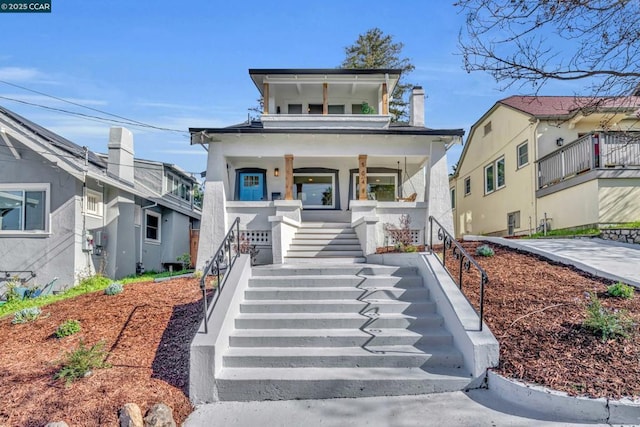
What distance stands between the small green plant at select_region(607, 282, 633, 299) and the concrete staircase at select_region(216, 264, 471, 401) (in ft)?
7.85

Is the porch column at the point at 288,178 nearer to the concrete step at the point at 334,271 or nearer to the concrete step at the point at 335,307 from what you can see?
the concrete step at the point at 334,271

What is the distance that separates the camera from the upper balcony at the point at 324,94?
12.9m

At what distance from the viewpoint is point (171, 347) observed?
4.77 meters

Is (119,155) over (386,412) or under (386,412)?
over

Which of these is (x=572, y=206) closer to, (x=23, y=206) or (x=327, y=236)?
(x=327, y=236)

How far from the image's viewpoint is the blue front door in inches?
534

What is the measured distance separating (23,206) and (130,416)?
10.2 m

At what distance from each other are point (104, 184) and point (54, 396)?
9783mm

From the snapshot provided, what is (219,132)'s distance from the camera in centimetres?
1073

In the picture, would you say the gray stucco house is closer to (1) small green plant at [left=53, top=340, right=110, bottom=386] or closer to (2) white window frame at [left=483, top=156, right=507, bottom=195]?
(1) small green plant at [left=53, top=340, right=110, bottom=386]

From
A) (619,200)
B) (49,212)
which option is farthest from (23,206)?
(619,200)

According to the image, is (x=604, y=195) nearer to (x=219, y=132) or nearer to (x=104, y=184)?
(x=219, y=132)

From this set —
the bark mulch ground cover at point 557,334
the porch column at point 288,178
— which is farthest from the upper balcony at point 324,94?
the bark mulch ground cover at point 557,334

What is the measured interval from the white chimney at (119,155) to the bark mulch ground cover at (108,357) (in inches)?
320
